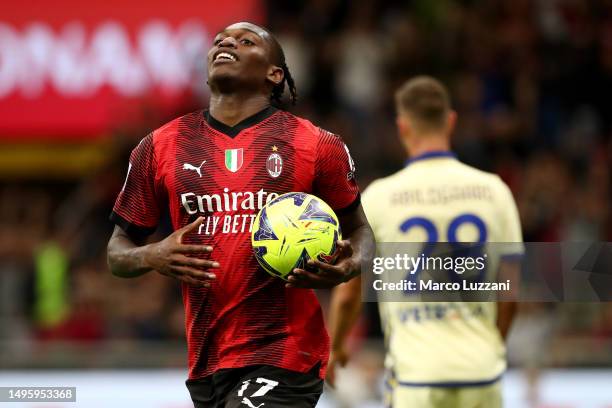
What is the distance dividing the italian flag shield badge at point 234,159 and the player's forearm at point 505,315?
6.31 feet

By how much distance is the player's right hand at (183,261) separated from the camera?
14.1 ft

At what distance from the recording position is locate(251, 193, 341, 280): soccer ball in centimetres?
436

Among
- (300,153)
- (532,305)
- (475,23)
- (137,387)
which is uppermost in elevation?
(475,23)

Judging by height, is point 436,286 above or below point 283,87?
below

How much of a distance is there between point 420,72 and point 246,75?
31.0 ft

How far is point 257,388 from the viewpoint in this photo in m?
4.49

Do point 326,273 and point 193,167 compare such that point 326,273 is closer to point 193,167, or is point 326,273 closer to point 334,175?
point 334,175

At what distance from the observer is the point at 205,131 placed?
4.78 meters

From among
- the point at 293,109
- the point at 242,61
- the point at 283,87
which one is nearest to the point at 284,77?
the point at 283,87

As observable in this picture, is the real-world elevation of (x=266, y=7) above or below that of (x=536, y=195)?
above

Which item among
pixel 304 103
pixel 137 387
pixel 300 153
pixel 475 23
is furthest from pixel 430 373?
pixel 475 23

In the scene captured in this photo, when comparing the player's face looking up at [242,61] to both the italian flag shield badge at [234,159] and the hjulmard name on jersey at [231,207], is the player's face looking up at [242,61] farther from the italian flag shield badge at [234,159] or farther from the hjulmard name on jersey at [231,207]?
the hjulmard name on jersey at [231,207]

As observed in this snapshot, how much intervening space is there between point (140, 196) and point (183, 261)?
0.60 meters

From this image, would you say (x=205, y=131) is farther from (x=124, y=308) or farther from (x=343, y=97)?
(x=343, y=97)
